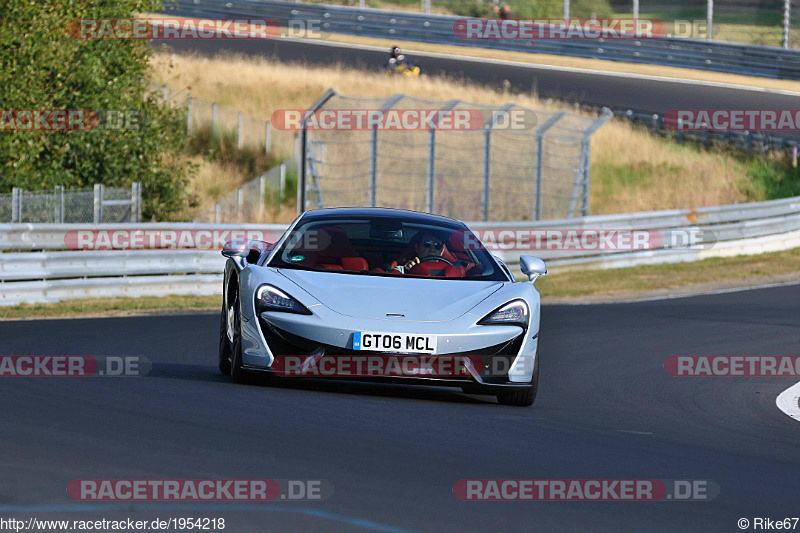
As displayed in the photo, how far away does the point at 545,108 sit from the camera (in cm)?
3372

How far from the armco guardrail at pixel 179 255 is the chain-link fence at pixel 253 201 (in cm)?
644

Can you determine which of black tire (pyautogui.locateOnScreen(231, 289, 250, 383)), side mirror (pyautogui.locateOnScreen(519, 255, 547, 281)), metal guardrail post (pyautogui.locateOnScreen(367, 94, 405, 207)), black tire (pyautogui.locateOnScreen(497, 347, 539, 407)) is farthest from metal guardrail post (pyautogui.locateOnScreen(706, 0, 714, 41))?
black tire (pyautogui.locateOnScreen(231, 289, 250, 383))

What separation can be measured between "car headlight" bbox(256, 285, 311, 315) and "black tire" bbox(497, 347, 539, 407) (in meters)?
1.48

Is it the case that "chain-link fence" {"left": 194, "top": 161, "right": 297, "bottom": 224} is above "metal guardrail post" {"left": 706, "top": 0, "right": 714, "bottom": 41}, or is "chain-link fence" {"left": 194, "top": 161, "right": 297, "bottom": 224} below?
below

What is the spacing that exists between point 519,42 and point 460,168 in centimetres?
1421

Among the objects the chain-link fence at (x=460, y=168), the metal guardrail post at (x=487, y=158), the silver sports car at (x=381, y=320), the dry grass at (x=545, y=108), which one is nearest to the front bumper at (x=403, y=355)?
the silver sports car at (x=381, y=320)

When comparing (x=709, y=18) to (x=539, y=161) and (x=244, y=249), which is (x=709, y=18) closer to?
(x=539, y=161)

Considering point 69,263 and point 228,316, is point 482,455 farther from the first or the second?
point 69,263

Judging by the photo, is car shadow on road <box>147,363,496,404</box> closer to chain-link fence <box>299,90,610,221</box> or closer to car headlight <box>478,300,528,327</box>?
car headlight <box>478,300,528,327</box>

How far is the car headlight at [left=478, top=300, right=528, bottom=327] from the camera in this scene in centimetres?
861

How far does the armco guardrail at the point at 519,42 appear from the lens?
39031mm

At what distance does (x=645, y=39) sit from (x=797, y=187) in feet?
30.9

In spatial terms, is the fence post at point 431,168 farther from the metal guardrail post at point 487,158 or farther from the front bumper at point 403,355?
the front bumper at point 403,355

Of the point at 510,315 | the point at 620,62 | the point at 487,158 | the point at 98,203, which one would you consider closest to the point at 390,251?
the point at 510,315
